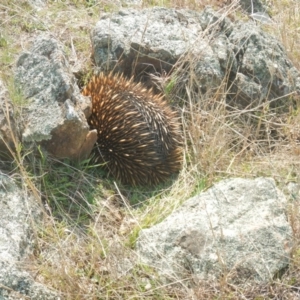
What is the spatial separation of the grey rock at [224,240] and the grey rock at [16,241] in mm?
543

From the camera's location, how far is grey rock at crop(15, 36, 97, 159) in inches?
130

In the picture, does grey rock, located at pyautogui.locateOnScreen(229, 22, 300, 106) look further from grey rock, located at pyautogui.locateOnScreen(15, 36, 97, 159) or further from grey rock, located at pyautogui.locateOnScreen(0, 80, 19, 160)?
grey rock, located at pyautogui.locateOnScreen(0, 80, 19, 160)

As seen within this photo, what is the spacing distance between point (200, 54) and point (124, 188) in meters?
1.02

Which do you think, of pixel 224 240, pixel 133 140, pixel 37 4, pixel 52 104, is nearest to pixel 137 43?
pixel 133 140

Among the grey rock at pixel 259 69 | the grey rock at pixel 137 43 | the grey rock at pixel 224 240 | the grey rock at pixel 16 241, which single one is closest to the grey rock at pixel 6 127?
Result: the grey rock at pixel 16 241

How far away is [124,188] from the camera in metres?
3.69

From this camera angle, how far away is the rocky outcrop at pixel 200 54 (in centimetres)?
408

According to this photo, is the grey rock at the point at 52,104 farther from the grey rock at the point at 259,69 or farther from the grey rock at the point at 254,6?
the grey rock at the point at 254,6

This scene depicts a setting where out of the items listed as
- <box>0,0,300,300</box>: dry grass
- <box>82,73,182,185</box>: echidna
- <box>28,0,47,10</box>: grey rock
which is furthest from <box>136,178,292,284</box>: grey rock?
<box>28,0,47,10</box>: grey rock

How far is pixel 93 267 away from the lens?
288 cm

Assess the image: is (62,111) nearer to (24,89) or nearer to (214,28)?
(24,89)

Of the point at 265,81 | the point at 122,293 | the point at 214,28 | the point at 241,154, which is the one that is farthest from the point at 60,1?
the point at 122,293

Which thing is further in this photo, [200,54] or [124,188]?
[200,54]

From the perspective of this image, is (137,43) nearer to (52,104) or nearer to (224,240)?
(52,104)
